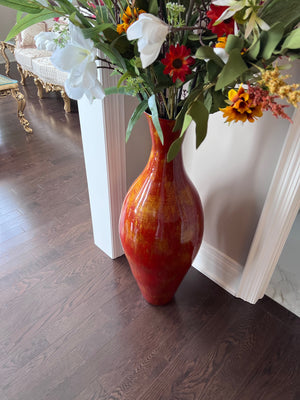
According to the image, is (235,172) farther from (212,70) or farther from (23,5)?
(23,5)

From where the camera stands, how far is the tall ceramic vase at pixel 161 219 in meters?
1.06

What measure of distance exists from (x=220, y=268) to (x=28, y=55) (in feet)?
10.9

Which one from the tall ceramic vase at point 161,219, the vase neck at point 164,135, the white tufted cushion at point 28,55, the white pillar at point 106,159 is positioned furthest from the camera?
the white tufted cushion at point 28,55

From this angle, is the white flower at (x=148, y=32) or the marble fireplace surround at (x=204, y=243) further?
the marble fireplace surround at (x=204, y=243)

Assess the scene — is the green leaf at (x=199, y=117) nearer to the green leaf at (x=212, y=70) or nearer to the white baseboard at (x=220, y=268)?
the green leaf at (x=212, y=70)

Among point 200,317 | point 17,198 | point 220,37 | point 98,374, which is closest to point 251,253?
point 200,317

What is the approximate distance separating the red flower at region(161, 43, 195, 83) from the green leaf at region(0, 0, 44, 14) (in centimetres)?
29

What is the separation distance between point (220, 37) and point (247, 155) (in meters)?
0.66

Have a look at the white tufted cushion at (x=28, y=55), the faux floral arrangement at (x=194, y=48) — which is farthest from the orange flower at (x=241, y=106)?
the white tufted cushion at (x=28, y=55)

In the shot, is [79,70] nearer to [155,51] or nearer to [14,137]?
[155,51]

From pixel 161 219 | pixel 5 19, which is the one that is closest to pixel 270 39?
pixel 161 219

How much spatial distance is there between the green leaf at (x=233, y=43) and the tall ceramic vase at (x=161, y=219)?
0.43 meters

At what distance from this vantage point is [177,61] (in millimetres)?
655

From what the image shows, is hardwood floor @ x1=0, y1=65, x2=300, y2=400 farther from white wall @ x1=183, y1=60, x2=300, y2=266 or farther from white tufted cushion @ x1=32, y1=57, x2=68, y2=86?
white tufted cushion @ x1=32, y1=57, x2=68, y2=86
